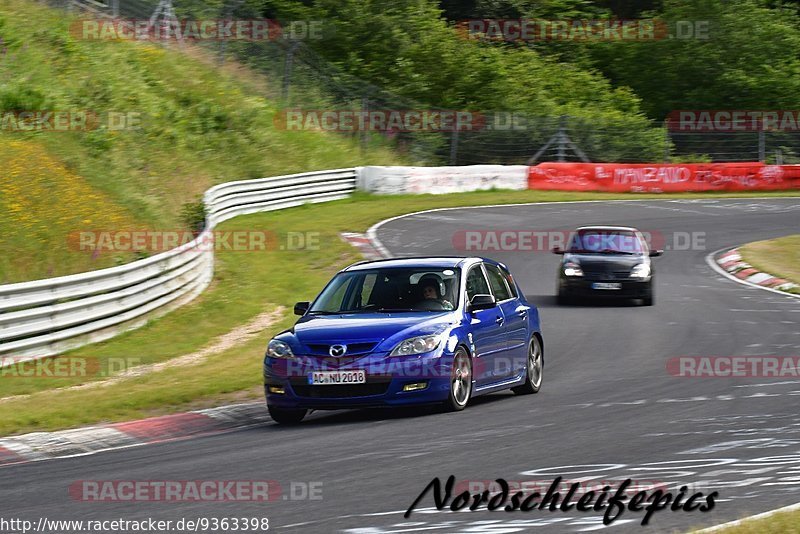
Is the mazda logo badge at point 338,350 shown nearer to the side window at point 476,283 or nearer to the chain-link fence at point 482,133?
the side window at point 476,283

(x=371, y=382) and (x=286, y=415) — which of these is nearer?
(x=371, y=382)

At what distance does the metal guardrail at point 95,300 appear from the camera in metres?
15.1

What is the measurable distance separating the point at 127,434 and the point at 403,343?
253 cm

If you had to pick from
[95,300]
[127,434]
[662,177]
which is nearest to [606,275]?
[95,300]

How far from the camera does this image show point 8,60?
30641 millimetres

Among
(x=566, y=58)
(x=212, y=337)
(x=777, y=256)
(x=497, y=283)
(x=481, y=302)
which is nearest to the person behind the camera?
(x=481, y=302)

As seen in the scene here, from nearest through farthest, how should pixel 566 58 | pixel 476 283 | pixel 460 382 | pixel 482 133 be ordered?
1. pixel 460 382
2. pixel 476 283
3. pixel 482 133
4. pixel 566 58

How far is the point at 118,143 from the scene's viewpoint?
31.6 metres

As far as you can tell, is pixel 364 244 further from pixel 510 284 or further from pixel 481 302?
pixel 481 302

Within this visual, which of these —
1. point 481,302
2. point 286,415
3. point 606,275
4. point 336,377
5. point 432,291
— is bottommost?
point 286,415

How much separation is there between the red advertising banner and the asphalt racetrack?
24.4 meters

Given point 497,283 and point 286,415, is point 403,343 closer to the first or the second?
point 286,415

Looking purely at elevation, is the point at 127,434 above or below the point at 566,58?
below

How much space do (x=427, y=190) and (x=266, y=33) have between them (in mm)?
12915
